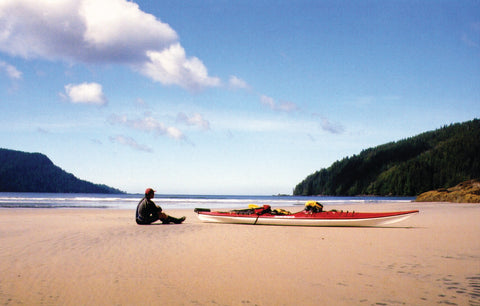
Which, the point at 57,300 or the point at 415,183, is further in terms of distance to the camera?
the point at 415,183

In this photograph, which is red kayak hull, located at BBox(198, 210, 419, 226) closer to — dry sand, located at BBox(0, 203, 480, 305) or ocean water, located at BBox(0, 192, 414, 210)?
dry sand, located at BBox(0, 203, 480, 305)

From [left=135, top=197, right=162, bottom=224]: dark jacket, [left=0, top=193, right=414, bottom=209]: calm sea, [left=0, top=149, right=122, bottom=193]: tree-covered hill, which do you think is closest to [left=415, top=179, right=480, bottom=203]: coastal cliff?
[left=0, top=193, right=414, bottom=209]: calm sea

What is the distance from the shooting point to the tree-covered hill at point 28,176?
573 ft

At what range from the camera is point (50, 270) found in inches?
251

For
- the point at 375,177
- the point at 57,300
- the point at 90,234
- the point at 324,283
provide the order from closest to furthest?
the point at 57,300
the point at 324,283
the point at 90,234
the point at 375,177

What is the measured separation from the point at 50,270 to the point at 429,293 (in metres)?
6.21

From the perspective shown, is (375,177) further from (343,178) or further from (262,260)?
(262,260)

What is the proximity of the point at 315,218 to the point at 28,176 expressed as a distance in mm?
202341

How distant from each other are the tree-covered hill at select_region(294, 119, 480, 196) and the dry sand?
158 meters

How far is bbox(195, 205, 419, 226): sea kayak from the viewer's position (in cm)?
1424

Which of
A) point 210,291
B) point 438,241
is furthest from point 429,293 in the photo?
point 438,241

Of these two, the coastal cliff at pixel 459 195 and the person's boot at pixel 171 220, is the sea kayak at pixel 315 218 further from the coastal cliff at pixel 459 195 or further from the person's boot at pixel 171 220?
the coastal cliff at pixel 459 195

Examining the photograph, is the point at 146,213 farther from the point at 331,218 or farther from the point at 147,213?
the point at 331,218

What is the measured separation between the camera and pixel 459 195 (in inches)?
1690
